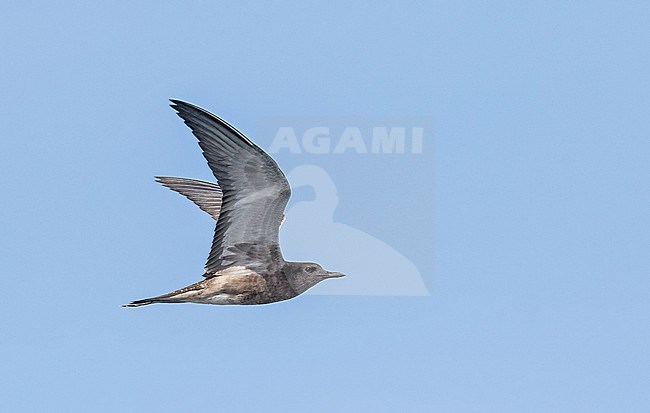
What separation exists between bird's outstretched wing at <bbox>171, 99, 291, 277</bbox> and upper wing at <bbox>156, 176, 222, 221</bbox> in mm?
3245

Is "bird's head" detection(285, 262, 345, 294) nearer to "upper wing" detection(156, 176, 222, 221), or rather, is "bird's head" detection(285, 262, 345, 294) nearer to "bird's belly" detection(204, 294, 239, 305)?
"bird's belly" detection(204, 294, 239, 305)

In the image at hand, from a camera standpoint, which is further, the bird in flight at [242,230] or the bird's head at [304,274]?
the bird's head at [304,274]

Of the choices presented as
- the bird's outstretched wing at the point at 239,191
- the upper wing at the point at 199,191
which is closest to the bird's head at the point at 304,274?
the bird's outstretched wing at the point at 239,191

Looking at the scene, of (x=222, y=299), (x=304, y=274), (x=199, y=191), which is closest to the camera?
(x=222, y=299)

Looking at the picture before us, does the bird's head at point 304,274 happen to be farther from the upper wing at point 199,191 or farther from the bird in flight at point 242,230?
the upper wing at point 199,191

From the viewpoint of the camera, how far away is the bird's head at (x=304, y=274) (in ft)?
75.6

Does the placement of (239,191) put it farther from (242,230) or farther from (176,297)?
(176,297)

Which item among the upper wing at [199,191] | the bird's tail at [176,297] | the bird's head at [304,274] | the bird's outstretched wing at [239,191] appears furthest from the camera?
the upper wing at [199,191]

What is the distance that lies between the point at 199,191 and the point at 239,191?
15.1 ft

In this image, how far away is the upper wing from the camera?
25922 mm

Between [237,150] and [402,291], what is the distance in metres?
9.87

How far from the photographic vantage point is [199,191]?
26188 millimetres

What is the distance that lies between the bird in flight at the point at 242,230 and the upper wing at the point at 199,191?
3220mm

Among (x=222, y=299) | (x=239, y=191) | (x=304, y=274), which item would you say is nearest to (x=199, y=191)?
(x=304, y=274)
